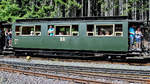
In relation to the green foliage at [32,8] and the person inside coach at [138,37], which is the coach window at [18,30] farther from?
the green foliage at [32,8]

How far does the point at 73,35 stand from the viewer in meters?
13.4

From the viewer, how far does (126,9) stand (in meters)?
22.9

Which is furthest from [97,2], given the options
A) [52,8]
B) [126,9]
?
[52,8]

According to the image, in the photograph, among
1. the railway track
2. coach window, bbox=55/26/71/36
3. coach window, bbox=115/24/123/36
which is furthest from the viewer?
coach window, bbox=55/26/71/36

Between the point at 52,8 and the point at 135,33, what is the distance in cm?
1607

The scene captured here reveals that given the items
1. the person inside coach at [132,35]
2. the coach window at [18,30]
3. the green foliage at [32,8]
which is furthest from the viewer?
the green foliage at [32,8]

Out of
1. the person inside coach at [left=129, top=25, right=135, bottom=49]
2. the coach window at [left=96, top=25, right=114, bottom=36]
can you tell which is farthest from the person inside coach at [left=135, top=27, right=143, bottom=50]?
the coach window at [left=96, top=25, right=114, bottom=36]

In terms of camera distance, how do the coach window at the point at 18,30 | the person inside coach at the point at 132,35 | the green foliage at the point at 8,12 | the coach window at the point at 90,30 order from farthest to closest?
1. the green foliage at the point at 8,12
2. the coach window at the point at 18,30
3. the coach window at the point at 90,30
4. the person inside coach at the point at 132,35

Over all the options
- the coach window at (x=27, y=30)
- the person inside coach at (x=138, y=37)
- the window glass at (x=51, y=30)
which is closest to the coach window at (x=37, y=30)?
the coach window at (x=27, y=30)

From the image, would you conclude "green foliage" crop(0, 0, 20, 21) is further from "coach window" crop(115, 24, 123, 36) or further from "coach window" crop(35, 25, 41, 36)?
"coach window" crop(115, 24, 123, 36)

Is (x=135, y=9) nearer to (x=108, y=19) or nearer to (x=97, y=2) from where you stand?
(x=97, y=2)

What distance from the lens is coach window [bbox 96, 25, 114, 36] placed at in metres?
12.6

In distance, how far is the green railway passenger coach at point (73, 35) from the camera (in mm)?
12508

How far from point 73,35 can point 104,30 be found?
210 centimetres
